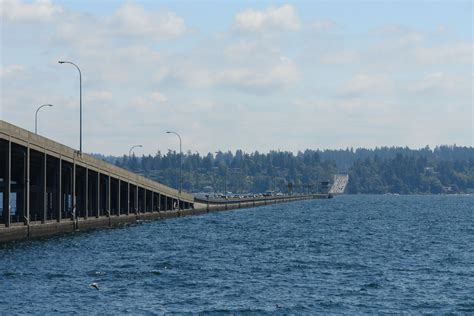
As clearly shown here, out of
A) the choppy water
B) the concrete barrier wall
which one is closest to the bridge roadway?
the concrete barrier wall

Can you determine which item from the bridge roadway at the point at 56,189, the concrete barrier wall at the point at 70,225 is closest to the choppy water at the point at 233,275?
the concrete barrier wall at the point at 70,225

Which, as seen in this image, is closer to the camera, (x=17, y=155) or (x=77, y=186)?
(x=17, y=155)

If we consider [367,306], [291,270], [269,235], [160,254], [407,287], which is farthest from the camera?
[269,235]

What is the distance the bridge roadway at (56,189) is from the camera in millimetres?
74688

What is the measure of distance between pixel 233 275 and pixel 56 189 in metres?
37.4

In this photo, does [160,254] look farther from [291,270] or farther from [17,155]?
[17,155]

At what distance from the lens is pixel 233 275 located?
54.9m

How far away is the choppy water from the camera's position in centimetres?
4316

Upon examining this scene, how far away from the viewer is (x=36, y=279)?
50531 mm

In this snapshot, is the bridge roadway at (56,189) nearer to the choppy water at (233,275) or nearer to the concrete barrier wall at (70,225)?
the concrete barrier wall at (70,225)

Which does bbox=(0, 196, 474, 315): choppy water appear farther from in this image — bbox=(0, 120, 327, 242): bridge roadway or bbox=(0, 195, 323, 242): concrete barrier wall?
bbox=(0, 120, 327, 242): bridge roadway

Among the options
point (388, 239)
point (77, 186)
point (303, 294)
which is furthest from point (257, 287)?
point (77, 186)

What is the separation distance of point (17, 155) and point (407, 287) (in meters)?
49.2

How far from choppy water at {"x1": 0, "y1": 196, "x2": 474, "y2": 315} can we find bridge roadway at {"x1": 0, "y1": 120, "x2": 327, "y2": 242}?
297 cm
